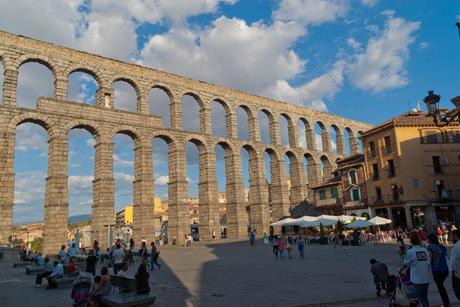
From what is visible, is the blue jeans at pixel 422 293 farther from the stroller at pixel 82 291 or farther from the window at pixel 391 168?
the window at pixel 391 168

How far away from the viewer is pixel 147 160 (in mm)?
40156

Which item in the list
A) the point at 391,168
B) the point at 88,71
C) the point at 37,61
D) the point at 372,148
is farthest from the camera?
the point at 372,148

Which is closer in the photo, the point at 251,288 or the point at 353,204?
the point at 251,288

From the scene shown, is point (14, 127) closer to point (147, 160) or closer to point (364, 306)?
point (147, 160)

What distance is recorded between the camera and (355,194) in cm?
4312

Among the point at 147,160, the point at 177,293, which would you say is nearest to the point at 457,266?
the point at 177,293

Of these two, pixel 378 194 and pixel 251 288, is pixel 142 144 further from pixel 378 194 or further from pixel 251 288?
pixel 251 288

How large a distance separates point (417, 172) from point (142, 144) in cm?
2872

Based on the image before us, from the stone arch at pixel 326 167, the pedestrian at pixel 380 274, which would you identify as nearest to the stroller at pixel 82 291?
the pedestrian at pixel 380 274

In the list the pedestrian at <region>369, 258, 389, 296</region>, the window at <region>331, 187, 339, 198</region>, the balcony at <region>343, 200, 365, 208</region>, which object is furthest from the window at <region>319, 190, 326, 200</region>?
the pedestrian at <region>369, 258, 389, 296</region>

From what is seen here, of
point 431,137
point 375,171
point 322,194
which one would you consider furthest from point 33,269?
point 322,194

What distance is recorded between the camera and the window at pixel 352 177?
43.5m

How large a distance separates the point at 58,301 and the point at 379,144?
3574 centimetres

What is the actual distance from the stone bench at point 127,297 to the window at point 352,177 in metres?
37.8
